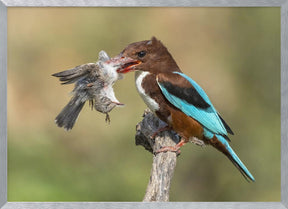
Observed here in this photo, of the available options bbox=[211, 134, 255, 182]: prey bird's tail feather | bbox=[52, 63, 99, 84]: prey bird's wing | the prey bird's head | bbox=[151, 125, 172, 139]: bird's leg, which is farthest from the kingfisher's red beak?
bbox=[211, 134, 255, 182]: prey bird's tail feather

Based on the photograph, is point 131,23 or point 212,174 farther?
point 131,23

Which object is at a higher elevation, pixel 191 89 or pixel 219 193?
pixel 191 89

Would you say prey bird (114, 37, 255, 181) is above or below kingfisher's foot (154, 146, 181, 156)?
above

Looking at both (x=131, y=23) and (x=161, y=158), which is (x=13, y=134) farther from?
(x=131, y=23)

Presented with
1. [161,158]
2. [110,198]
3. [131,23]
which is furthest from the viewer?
[131,23]

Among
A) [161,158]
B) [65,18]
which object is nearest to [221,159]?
[161,158]

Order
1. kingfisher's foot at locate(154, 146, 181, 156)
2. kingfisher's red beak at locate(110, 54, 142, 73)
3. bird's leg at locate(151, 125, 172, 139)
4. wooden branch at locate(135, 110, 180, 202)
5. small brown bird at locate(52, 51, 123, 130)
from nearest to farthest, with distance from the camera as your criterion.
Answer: wooden branch at locate(135, 110, 180, 202) < small brown bird at locate(52, 51, 123, 130) < kingfisher's red beak at locate(110, 54, 142, 73) < kingfisher's foot at locate(154, 146, 181, 156) < bird's leg at locate(151, 125, 172, 139)

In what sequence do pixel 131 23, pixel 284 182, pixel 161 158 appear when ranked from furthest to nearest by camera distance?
1. pixel 131 23
2. pixel 161 158
3. pixel 284 182

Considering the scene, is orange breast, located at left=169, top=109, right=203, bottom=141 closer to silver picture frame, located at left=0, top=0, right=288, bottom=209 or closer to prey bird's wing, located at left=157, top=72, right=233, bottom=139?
prey bird's wing, located at left=157, top=72, right=233, bottom=139
